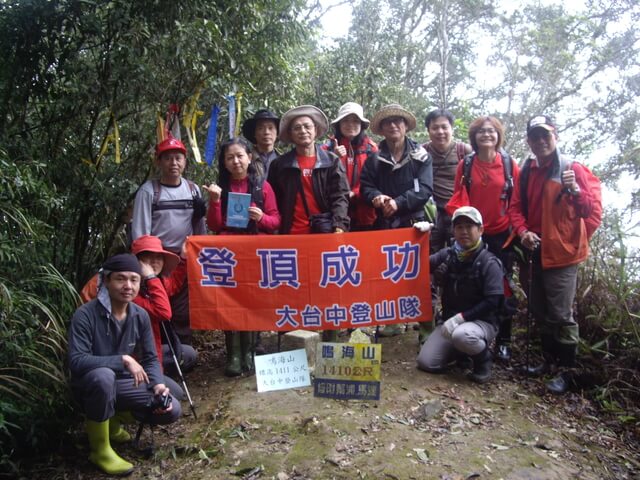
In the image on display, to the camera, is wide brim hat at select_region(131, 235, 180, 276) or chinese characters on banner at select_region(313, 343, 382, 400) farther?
wide brim hat at select_region(131, 235, 180, 276)

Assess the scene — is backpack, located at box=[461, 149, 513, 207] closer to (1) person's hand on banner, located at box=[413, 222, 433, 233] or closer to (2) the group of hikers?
(2) the group of hikers

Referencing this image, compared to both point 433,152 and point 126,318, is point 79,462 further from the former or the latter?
point 433,152

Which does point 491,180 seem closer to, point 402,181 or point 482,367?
point 402,181

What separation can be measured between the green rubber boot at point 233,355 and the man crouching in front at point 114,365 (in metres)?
1.14

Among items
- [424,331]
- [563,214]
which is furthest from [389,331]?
[563,214]

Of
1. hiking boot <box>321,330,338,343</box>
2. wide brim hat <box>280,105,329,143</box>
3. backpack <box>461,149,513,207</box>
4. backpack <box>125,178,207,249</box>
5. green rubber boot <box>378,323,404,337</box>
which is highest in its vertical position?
wide brim hat <box>280,105,329,143</box>

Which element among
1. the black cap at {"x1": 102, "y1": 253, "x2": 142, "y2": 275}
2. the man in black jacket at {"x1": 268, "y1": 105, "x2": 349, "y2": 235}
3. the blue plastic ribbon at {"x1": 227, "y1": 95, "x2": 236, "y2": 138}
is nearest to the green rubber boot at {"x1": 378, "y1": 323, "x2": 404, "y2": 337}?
the man in black jacket at {"x1": 268, "y1": 105, "x2": 349, "y2": 235}

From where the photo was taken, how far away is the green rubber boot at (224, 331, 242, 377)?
16.4 ft

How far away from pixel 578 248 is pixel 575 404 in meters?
1.45

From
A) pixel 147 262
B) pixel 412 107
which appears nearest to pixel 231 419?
pixel 147 262

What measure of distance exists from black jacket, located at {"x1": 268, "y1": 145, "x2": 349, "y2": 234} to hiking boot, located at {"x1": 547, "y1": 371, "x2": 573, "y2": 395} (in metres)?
2.47

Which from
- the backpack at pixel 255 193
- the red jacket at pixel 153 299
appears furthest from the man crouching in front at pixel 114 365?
the backpack at pixel 255 193

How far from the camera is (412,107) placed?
1348 cm

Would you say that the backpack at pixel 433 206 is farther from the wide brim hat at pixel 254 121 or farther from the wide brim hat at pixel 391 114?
the wide brim hat at pixel 254 121
